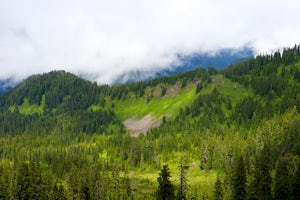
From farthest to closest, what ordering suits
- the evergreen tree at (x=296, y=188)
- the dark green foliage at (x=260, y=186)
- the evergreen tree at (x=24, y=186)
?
the evergreen tree at (x=24, y=186) < the evergreen tree at (x=296, y=188) < the dark green foliage at (x=260, y=186)

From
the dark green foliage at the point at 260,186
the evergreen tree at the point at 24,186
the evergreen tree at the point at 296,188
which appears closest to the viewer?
the dark green foliage at the point at 260,186

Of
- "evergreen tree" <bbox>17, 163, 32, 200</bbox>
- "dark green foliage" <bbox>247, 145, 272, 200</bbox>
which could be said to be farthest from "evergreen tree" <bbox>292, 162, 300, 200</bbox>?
"evergreen tree" <bbox>17, 163, 32, 200</bbox>

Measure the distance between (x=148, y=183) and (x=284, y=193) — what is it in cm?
10124

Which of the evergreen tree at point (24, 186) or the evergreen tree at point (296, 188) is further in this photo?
the evergreen tree at point (24, 186)

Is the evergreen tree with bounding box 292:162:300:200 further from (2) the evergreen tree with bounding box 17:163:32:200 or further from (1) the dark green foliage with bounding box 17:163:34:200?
(2) the evergreen tree with bounding box 17:163:32:200

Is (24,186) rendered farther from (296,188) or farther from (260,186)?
(296,188)

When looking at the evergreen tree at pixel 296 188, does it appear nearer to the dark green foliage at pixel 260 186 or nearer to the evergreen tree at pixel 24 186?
the dark green foliage at pixel 260 186

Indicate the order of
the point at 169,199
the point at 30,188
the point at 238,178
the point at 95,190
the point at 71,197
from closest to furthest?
the point at 169,199, the point at 238,178, the point at 30,188, the point at 71,197, the point at 95,190

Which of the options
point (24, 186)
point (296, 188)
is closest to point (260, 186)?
point (296, 188)

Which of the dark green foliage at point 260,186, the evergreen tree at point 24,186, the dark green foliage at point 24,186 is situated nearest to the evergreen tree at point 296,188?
the dark green foliage at point 260,186

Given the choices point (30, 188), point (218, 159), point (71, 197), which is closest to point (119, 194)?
point (71, 197)

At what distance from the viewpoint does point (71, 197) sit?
11362 cm

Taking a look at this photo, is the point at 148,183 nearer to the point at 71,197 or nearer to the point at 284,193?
the point at 71,197

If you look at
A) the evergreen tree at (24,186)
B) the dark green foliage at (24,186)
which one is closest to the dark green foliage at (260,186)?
the dark green foliage at (24,186)
